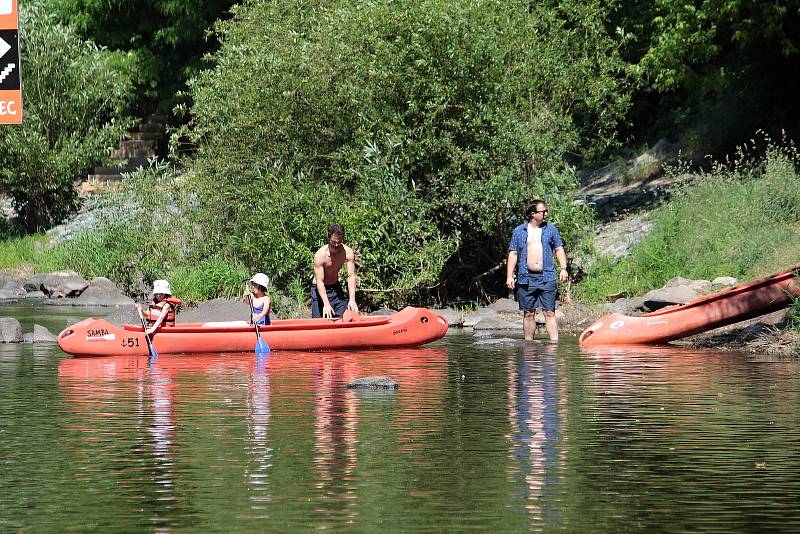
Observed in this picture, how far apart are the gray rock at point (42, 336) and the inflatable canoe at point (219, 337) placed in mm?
2587

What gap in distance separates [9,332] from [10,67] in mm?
8131

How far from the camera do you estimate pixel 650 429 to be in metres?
11.8

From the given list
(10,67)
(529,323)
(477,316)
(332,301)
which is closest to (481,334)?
(477,316)

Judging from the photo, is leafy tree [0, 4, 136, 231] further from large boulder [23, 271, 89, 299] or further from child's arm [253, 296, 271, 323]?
child's arm [253, 296, 271, 323]

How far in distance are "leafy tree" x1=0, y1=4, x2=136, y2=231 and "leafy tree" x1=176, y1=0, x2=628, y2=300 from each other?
42.8ft

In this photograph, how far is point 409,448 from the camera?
1087 cm

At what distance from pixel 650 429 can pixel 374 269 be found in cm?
1257

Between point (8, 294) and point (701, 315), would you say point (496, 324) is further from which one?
point (8, 294)

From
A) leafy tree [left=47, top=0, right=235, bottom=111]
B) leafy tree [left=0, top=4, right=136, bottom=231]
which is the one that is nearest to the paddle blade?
leafy tree [left=0, top=4, right=136, bottom=231]

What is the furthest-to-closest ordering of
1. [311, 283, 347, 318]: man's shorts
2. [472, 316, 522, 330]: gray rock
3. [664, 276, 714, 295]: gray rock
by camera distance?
[472, 316, 522, 330]: gray rock, [664, 276, 714, 295]: gray rock, [311, 283, 347, 318]: man's shorts

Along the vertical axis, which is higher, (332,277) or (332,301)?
(332,277)

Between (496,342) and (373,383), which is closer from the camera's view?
(373,383)

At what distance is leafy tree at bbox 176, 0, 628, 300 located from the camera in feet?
79.4

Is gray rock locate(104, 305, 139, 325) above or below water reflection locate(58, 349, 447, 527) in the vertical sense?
above
